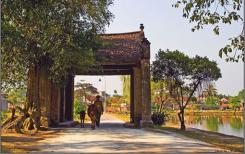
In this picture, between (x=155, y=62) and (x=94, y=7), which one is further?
(x=155, y=62)

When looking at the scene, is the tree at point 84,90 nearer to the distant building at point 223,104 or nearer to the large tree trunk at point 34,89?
the distant building at point 223,104

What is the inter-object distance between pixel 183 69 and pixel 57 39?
366 inches

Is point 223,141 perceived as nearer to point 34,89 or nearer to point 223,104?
point 34,89

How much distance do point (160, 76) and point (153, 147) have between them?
43.8 ft

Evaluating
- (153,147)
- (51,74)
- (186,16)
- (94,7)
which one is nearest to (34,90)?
(51,74)

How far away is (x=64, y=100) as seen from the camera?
2344 centimetres

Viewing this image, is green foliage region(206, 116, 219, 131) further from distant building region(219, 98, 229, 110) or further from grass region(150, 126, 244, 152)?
distant building region(219, 98, 229, 110)

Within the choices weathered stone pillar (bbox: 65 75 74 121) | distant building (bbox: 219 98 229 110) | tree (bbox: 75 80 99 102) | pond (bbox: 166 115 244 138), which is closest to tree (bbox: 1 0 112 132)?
weathered stone pillar (bbox: 65 75 74 121)

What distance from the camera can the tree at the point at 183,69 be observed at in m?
22.7

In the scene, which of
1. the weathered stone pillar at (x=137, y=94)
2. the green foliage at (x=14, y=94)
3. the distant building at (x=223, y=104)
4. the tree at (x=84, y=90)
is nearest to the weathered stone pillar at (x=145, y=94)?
the weathered stone pillar at (x=137, y=94)

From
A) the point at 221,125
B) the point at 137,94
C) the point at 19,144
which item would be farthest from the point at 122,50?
the point at 221,125

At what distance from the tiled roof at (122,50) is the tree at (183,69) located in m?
1.75

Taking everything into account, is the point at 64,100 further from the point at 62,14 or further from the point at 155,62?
the point at 62,14

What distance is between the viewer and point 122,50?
70.3 ft
